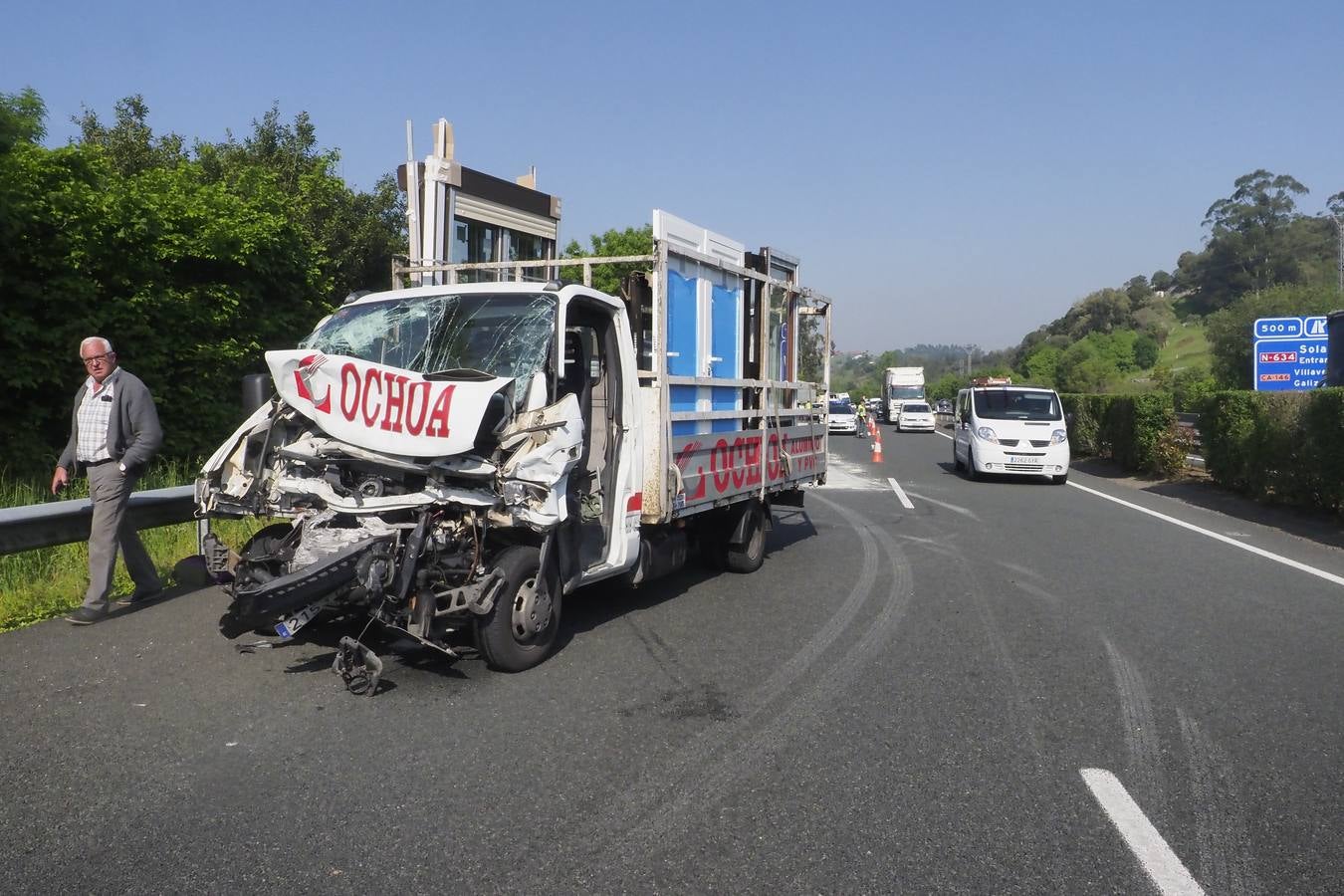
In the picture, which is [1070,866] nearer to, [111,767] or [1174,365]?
[111,767]

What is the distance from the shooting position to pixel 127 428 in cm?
716

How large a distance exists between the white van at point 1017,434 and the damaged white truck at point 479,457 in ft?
41.4

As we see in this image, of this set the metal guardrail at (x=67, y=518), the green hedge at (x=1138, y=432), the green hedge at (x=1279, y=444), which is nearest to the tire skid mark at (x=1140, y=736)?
the metal guardrail at (x=67, y=518)

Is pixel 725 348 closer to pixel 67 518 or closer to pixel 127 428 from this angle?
pixel 127 428

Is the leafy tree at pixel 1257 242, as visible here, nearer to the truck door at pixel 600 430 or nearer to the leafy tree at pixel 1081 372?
the leafy tree at pixel 1081 372

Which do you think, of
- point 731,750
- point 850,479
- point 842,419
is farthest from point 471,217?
point 842,419

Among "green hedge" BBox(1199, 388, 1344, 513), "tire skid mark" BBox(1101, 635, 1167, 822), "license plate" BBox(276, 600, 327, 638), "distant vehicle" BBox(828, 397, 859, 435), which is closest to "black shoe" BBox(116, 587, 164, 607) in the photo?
"license plate" BBox(276, 600, 327, 638)

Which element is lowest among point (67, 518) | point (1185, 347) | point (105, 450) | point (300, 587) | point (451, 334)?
point (300, 587)

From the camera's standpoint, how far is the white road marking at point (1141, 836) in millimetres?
3562

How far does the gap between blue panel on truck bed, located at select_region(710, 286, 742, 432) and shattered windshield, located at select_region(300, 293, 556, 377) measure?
2244 millimetres

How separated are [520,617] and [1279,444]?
13.9m

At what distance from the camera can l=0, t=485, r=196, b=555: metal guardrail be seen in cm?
720

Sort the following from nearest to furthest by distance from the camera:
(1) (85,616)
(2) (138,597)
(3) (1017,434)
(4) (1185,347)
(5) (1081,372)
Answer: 1. (1) (85,616)
2. (2) (138,597)
3. (3) (1017,434)
4. (5) (1081,372)
5. (4) (1185,347)

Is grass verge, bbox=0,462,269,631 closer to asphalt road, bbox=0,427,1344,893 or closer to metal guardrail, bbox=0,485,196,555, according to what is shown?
metal guardrail, bbox=0,485,196,555
